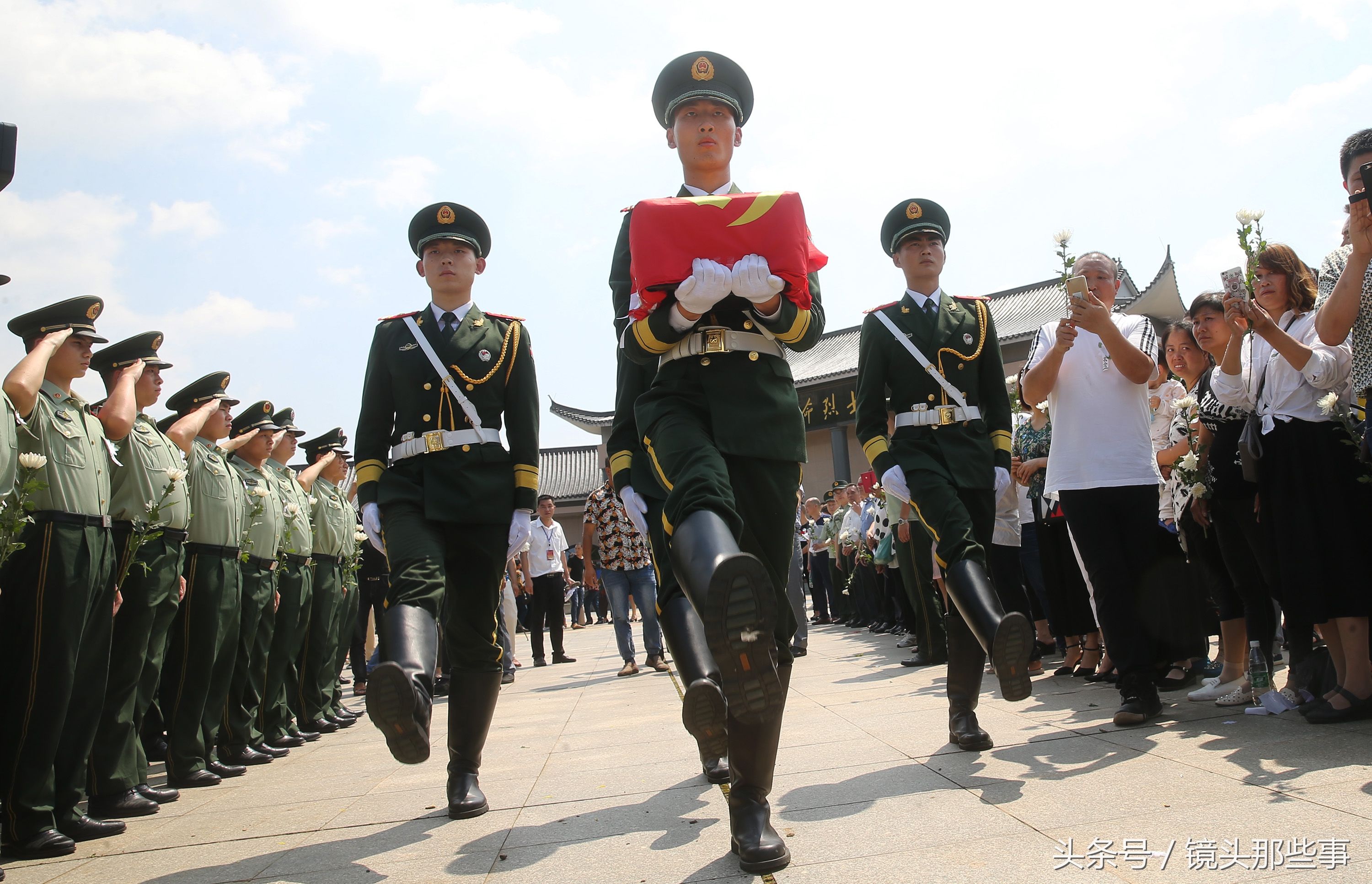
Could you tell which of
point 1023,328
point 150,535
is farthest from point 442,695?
point 1023,328

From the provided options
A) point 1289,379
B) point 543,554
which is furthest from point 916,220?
point 543,554

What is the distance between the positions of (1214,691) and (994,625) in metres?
2.01

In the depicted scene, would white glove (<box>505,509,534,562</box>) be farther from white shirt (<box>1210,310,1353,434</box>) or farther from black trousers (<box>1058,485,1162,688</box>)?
white shirt (<box>1210,310,1353,434</box>)

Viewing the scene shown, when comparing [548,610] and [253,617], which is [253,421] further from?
[548,610]

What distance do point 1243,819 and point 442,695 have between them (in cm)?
880

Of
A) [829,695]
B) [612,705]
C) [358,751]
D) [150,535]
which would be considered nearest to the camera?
[150,535]

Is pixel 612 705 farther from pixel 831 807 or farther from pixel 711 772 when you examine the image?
pixel 831 807

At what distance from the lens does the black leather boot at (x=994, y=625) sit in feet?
11.5

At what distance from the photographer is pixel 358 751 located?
247 inches

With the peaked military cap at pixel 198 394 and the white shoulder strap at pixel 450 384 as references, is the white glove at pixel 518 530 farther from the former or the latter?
the peaked military cap at pixel 198 394

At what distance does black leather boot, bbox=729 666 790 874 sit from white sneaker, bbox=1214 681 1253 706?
2.86 m

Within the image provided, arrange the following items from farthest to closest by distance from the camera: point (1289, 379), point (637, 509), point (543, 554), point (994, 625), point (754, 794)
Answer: point (543, 554) → point (1289, 379) → point (994, 625) → point (637, 509) → point (754, 794)

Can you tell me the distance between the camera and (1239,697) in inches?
187

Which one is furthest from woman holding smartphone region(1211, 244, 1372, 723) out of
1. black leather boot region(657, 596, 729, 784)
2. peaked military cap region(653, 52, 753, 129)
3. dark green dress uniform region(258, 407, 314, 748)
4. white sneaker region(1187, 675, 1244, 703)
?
dark green dress uniform region(258, 407, 314, 748)
